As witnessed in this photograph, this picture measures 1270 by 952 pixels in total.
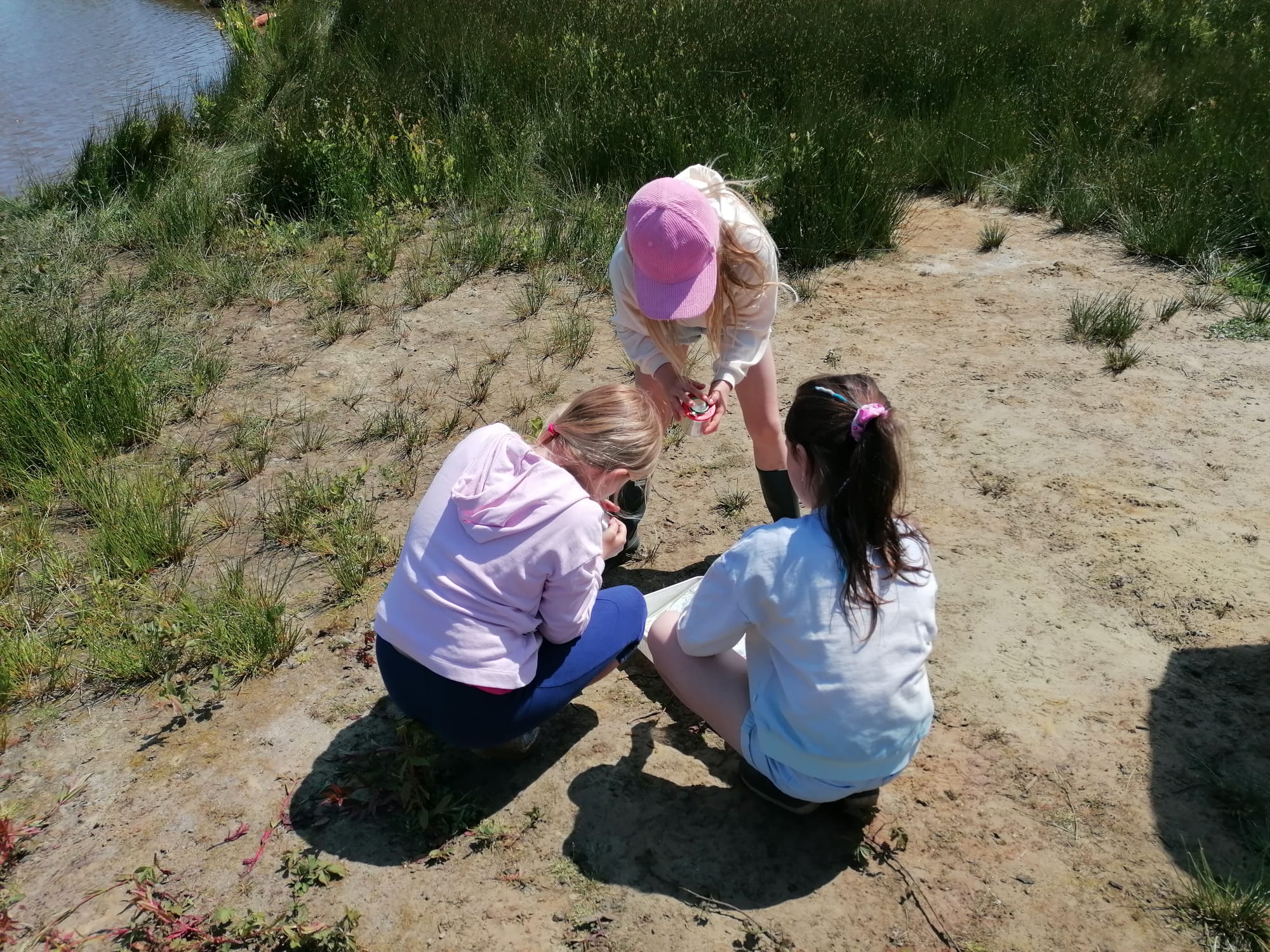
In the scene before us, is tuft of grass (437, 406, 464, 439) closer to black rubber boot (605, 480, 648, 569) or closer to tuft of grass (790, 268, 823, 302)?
black rubber boot (605, 480, 648, 569)

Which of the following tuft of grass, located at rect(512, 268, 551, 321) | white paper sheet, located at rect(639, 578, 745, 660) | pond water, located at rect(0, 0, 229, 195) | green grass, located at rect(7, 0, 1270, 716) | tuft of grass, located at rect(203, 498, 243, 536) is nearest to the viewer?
white paper sheet, located at rect(639, 578, 745, 660)

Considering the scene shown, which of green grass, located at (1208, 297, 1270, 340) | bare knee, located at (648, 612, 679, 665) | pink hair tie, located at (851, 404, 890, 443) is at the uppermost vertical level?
pink hair tie, located at (851, 404, 890, 443)

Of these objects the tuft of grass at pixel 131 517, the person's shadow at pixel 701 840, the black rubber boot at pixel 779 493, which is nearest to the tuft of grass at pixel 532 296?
the tuft of grass at pixel 131 517

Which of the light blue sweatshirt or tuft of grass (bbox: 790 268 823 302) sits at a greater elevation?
the light blue sweatshirt

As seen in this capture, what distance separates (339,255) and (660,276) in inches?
127

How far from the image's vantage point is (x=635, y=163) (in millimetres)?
5930

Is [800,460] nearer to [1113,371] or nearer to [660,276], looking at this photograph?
[660,276]

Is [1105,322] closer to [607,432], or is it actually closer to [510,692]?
[607,432]

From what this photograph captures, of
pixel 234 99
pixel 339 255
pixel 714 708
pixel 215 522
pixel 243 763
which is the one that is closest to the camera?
pixel 714 708

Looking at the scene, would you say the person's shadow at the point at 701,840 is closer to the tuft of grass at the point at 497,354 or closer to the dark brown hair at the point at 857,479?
the dark brown hair at the point at 857,479

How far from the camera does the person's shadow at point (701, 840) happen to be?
7.70 ft

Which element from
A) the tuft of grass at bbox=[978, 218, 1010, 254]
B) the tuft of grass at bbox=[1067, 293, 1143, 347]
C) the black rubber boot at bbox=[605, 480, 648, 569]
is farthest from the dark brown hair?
the tuft of grass at bbox=[978, 218, 1010, 254]

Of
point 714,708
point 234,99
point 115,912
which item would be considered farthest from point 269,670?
point 234,99

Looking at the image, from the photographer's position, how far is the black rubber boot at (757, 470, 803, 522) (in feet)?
11.1
